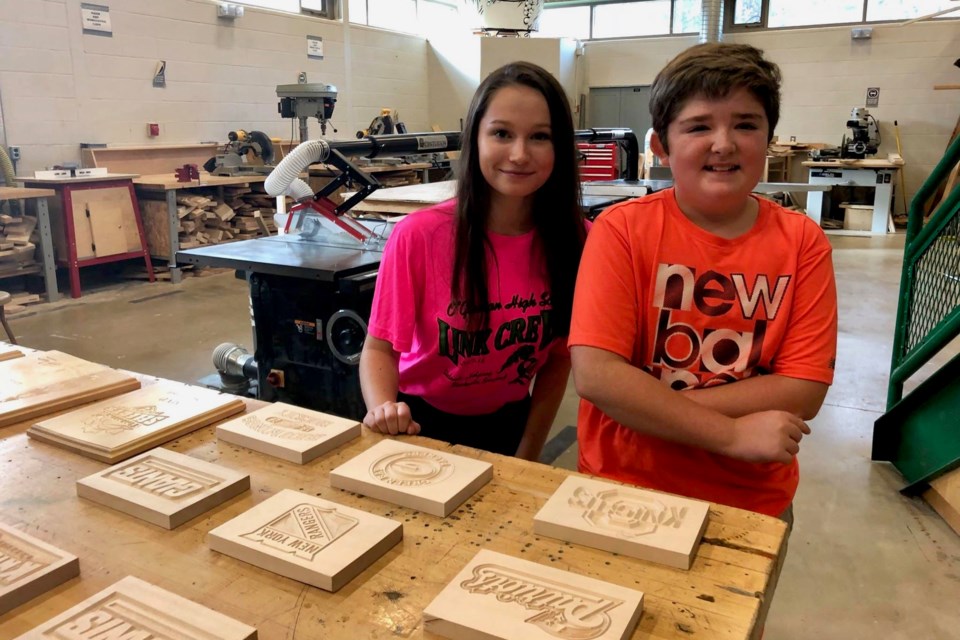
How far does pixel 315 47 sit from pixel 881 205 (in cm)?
618

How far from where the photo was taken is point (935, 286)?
2467 mm

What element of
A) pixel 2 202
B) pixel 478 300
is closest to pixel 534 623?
pixel 478 300

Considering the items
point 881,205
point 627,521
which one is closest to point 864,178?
point 881,205

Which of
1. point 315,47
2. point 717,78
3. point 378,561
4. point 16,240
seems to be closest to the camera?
point 378,561

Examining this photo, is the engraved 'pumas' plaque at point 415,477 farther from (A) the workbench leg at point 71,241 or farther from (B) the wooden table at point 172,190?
(A) the workbench leg at point 71,241

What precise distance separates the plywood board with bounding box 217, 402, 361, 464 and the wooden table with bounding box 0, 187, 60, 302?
4226mm

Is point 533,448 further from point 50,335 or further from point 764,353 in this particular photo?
point 50,335

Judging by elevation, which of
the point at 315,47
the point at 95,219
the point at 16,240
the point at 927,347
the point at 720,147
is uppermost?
the point at 315,47

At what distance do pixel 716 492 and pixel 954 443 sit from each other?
1.55 m

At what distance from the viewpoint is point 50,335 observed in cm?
414

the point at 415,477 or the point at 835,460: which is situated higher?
the point at 415,477

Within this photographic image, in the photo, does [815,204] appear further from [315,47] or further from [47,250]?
[47,250]

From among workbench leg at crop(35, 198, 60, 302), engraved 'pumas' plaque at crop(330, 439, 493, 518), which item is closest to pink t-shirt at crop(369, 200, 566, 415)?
engraved 'pumas' plaque at crop(330, 439, 493, 518)

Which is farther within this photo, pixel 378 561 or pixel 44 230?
Result: pixel 44 230
